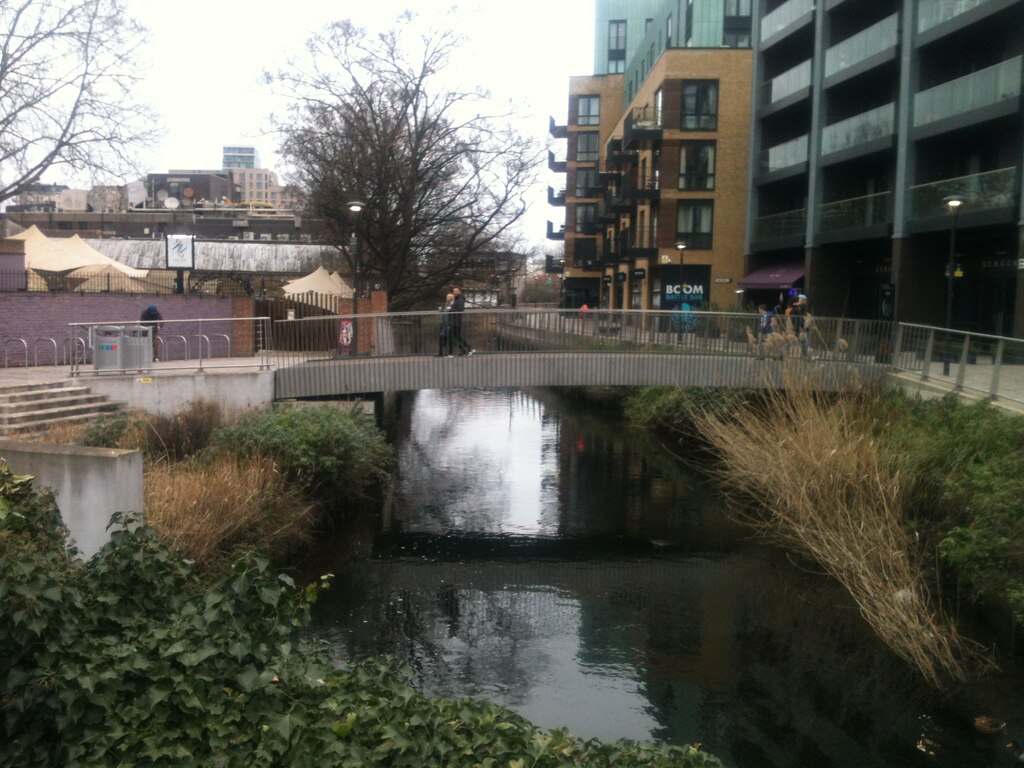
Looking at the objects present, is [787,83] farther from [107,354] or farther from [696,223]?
[107,354]

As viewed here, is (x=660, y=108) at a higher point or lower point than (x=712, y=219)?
higher

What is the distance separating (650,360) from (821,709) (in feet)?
32.6

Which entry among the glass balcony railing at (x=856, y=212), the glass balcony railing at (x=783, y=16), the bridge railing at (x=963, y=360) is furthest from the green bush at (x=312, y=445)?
the glass balcony railing at (x=783, y=16)

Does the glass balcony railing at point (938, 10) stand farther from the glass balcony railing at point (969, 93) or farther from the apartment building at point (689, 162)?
the apartment building at point (689, 162)

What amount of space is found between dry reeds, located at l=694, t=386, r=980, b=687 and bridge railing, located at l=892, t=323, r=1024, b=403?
2554mm

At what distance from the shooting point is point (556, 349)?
1955 cm

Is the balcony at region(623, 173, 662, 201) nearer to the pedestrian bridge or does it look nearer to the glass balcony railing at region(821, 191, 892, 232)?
the glass balcony railing at region(821, 191, 892, 232)

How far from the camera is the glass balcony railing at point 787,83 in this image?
36625 mm

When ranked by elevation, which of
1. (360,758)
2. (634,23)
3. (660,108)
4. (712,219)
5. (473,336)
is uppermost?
(634,23)

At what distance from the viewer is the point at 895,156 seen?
30.4m

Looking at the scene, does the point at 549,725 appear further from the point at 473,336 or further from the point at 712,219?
the point at 712,219

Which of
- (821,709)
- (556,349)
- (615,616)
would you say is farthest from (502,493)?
(821,709)

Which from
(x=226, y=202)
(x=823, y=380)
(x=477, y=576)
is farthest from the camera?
(x=226, y=202)

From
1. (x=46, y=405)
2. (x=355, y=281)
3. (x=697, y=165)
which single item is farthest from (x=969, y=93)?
(x=46, y=405)
